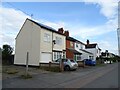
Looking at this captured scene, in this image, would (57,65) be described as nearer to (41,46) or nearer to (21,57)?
(41,46)

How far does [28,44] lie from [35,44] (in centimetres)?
158

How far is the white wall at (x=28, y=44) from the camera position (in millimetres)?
31828

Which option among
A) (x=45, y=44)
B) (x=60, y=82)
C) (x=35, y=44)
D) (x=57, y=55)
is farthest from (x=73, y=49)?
(x=60, y=82)

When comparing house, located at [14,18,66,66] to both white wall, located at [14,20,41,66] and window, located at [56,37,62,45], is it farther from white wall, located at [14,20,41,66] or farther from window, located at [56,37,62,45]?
window, located at [56,37,62,45]

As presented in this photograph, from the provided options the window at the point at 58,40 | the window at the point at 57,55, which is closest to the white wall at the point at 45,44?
the window at the point at 57,55

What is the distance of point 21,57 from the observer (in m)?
33.7

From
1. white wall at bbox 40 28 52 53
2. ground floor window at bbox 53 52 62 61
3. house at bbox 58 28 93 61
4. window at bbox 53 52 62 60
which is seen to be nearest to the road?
white wall at bbox 40 28 52 53

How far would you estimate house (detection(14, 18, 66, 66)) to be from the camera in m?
31.8

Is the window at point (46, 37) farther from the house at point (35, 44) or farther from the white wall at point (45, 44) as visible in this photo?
the white wall at point (45, 44)

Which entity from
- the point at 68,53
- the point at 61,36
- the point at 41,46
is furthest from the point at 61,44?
the point at 41,46

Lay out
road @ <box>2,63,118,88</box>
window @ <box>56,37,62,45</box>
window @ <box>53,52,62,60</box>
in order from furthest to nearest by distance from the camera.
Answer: window @ <box>56,37,62,45</box> < window @ <box>53,52,62,60</box> < road @ <box>2,63,118,88</box>

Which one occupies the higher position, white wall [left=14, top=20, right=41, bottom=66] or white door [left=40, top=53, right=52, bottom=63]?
white wall [left=14, top=20, right=41, bottom=66]

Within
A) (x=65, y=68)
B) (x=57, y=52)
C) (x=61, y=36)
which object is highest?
(x=61, y=36)

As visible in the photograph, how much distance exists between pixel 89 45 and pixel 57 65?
172 ft
